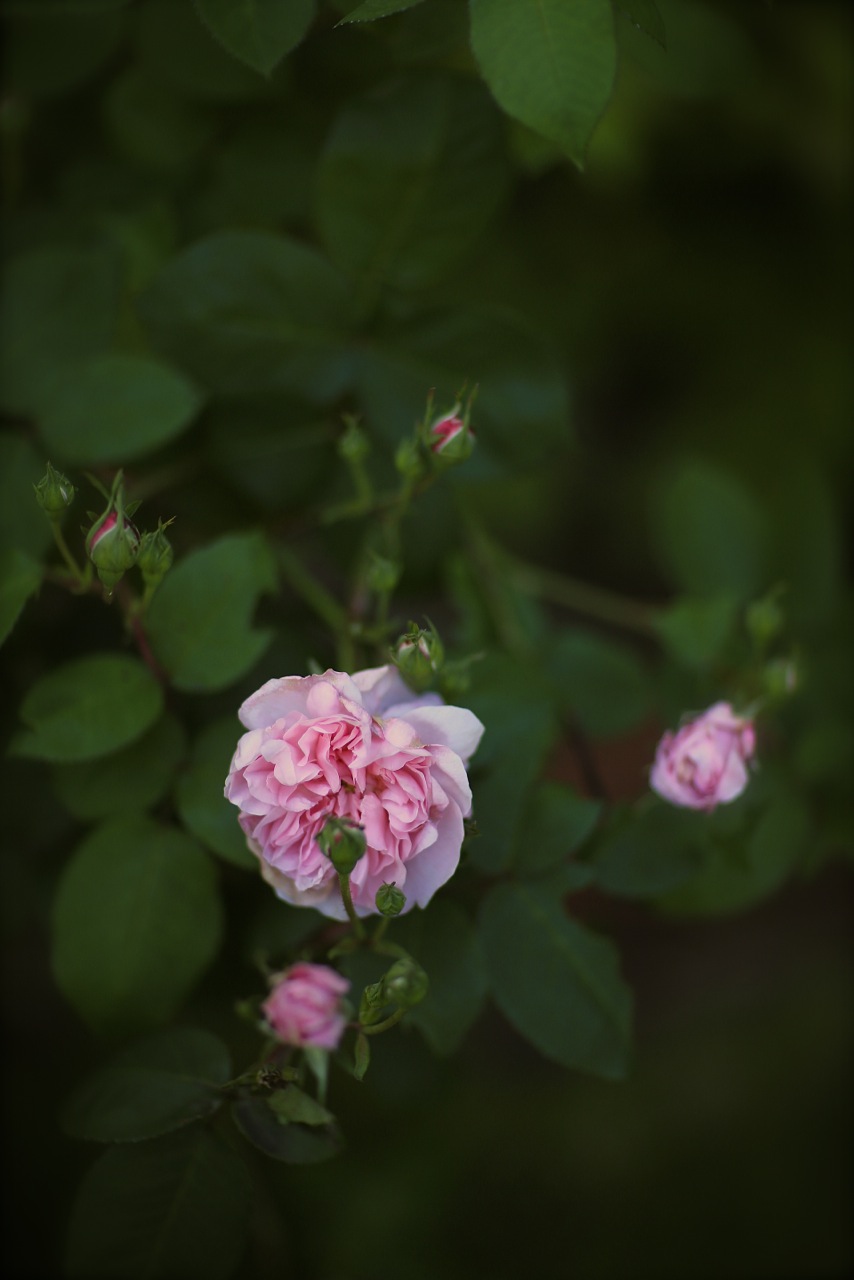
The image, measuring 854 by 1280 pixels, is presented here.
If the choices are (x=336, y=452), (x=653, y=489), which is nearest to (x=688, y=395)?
(x=653, y=489)

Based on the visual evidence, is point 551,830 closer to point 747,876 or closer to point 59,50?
point 747,876

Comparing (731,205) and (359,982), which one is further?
(731,205)

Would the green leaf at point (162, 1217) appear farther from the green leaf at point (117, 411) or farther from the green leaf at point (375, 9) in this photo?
the green leaf at point (375, 9)

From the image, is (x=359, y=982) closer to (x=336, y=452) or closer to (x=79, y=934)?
(x=79, y=934)

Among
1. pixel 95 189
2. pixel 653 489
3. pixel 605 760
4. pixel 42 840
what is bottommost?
pixel 605 760

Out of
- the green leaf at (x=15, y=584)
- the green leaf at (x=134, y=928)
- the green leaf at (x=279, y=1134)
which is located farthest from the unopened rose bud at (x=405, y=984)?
the green leaf at (x=15, y=584)

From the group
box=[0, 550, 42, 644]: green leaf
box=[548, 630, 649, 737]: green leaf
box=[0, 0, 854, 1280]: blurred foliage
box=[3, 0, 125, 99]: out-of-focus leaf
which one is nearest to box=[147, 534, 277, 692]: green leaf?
box=[0, 0, 854, 1280]: blurred foliage
